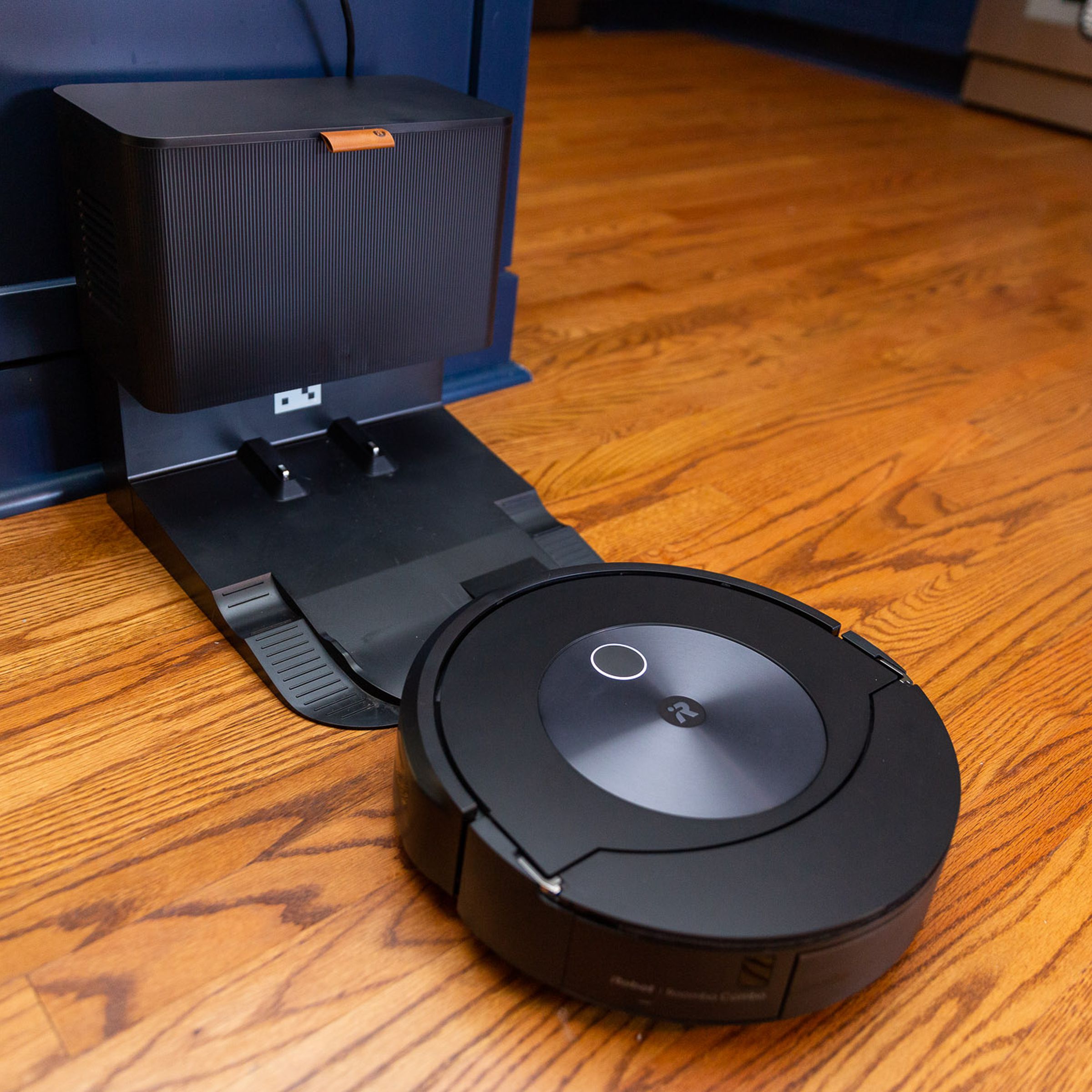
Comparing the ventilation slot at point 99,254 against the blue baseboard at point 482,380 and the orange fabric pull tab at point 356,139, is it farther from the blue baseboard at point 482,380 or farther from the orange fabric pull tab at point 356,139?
the blue baseboard at point 482,380

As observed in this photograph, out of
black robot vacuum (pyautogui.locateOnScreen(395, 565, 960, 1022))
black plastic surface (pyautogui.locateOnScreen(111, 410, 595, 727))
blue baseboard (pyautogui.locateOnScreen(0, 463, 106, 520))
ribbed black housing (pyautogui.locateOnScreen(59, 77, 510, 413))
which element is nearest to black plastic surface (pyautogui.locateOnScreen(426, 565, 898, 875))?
black robot vacuum (pyautogui.locateOnScreen(395, 565, 960, 1022))

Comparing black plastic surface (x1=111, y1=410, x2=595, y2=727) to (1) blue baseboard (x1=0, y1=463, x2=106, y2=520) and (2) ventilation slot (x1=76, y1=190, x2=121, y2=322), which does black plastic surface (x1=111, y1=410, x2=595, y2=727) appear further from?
(2) ventilation slot (x1=76, y1=190, x2=121, y2=322)

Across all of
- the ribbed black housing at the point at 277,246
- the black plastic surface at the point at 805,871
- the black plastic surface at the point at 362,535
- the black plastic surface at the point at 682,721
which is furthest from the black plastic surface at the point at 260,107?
the black plastic surface at the point at 805,871

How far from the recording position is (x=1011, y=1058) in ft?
1.72

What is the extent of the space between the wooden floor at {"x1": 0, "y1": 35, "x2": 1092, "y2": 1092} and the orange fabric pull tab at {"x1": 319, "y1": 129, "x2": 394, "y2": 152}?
0.33 metres

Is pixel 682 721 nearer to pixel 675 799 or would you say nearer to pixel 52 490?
pixel 675 799

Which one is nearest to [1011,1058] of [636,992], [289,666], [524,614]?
[636,992]

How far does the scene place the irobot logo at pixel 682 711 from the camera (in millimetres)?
567

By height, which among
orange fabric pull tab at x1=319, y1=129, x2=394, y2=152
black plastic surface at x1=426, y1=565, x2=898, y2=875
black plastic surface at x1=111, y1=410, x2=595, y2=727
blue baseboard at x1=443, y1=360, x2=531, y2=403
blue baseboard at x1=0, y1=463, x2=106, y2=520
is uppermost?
orange fabric pull tab at x1=319, y1=129, x2=394, y2=152

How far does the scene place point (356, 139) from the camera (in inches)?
27.6

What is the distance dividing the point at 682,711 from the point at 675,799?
6cm

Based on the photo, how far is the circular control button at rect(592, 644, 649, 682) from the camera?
60 centimetres

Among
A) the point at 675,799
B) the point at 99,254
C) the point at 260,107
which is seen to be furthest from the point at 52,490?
the point at 675,799

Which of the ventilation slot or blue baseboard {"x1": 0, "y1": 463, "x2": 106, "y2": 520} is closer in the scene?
the ventilation slot
